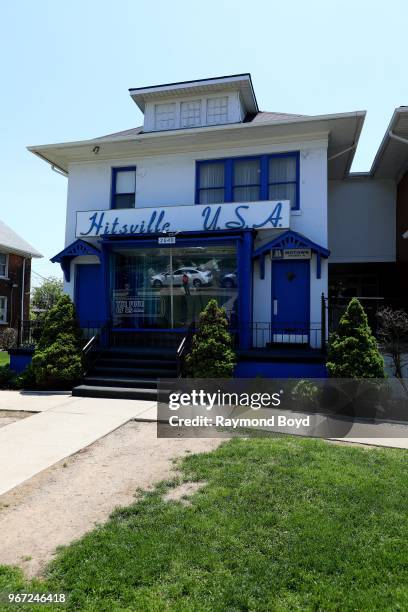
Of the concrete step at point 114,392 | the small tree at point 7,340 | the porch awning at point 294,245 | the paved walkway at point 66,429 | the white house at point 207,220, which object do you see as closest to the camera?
the paved walkway at point 66,429

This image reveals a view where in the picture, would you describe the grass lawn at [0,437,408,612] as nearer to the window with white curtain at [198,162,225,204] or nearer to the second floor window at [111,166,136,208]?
the window with white curtain at [198,162,225,204]

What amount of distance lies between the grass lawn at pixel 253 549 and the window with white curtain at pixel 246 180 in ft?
30.3

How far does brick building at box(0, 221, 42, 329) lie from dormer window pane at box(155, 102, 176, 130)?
1234cm

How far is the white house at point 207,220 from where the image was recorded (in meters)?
11.6

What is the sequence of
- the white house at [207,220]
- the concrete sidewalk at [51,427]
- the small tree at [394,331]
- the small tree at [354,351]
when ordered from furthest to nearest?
the white house at [207,220] → the small tree at [394,331] → the small tree at [354,351] → the concrete sidewalk at [51,427]

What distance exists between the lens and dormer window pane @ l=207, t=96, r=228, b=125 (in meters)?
13.7

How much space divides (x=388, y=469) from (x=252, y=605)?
294cm

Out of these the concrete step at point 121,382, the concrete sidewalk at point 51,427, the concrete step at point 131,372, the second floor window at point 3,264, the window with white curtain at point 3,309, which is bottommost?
the concrete sidewalk at point 51,427

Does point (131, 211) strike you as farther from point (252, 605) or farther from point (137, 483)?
point (252, 605)

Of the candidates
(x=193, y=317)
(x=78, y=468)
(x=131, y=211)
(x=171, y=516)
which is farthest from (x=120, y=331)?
(x=171, y=516)

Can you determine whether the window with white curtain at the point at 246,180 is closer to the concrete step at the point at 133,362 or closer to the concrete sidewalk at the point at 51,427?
the concrete step at the point at 133,362

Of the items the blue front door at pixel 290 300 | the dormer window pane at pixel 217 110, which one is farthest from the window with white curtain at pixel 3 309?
the blue front door at pixel 290 300

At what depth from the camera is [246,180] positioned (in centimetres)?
1271

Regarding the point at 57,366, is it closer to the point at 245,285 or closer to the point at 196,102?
the point at 245,285
